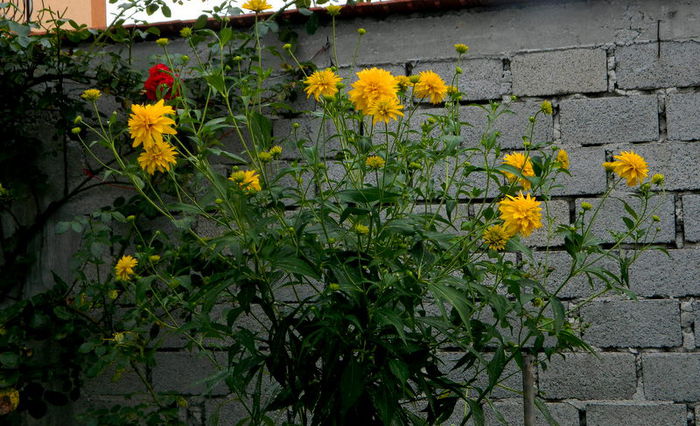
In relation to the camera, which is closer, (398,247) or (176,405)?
(398,247)

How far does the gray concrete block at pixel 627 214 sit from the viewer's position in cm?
269

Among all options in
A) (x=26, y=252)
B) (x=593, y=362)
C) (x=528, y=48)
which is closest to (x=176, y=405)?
(x=26, y=252)

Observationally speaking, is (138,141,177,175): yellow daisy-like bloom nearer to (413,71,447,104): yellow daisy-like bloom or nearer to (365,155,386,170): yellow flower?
(365,155,386,170): yellow flower

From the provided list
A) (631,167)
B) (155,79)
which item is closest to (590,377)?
(631,167)

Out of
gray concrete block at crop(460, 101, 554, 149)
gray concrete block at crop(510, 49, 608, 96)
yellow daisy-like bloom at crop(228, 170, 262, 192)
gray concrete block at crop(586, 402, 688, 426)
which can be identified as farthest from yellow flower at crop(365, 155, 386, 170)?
gray concrete block at crop(586, 402, 688, 426)

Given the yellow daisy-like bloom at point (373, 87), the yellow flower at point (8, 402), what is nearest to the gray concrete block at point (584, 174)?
the yellow daisy-like bloom at point (373, 87)

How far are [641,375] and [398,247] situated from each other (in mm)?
1163

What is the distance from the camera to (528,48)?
2.83 metres

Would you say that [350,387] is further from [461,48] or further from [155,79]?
[155,79]

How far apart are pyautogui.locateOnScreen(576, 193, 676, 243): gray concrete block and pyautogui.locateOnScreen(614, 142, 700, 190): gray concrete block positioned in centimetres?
6

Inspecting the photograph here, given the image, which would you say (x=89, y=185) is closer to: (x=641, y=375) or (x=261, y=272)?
(x=261, y=272)

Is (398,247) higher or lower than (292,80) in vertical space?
lower

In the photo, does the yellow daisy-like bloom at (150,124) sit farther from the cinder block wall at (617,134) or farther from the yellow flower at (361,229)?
the cinder block wall at (617,134)

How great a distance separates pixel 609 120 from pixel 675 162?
0.81 feet
